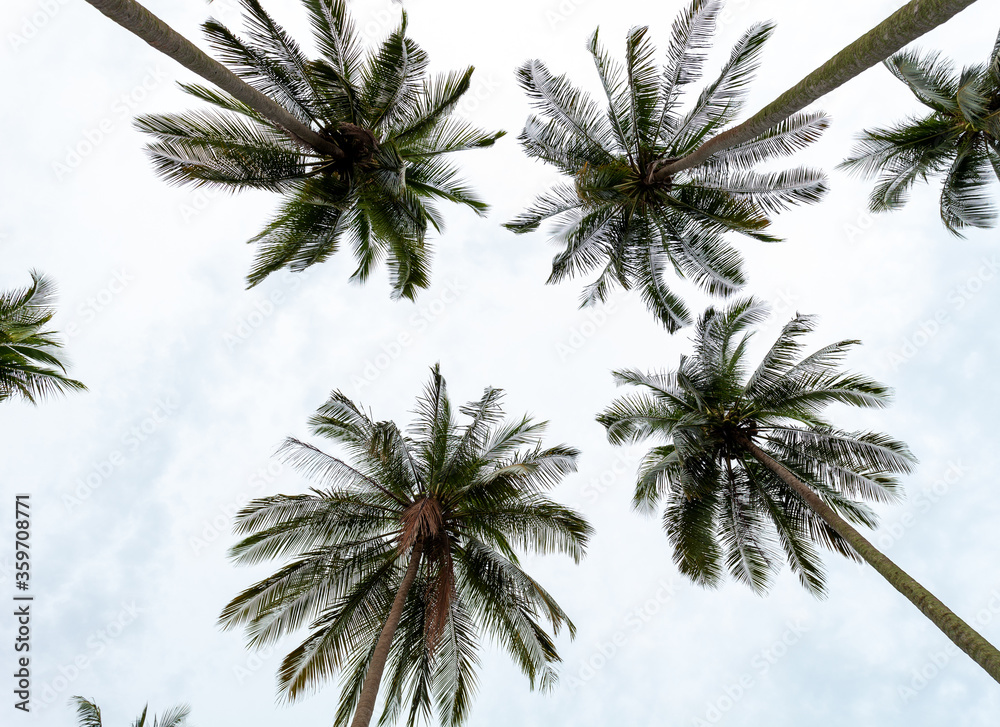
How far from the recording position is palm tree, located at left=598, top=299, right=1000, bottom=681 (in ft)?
46.1

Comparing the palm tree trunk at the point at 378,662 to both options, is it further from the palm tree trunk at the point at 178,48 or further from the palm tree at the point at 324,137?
the palm tree trunk at the point at 178,48

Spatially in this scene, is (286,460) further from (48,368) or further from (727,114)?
(727,114)

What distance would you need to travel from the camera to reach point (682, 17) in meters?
12.5

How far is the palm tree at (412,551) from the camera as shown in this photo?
12.9 metres

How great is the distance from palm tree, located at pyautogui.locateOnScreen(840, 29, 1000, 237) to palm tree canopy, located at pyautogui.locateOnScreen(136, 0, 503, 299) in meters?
9.98

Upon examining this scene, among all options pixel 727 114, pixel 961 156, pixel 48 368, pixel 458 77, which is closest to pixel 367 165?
pixel 458 77

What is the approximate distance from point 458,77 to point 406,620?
1164 cm

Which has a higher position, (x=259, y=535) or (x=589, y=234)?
(x=589, y=234)

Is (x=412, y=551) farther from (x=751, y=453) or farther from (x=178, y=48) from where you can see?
(x=178, y=48)

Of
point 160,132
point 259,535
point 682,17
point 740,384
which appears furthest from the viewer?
point 740,384

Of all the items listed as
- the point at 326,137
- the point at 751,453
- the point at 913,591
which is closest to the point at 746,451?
the point at 751,453

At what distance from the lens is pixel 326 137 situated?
12.7 m

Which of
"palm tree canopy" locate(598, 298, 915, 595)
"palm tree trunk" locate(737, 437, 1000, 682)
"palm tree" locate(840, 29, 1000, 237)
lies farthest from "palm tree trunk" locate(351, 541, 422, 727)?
"palm tree" locate(840, 29, 1000, 237)

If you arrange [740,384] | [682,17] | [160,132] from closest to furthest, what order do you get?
[160,132], [682,17], [740,384]
